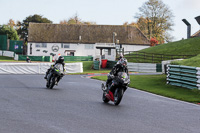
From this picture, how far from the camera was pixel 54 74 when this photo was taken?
18.5 metres

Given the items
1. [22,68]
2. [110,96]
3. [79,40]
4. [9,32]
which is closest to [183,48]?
[22,68]

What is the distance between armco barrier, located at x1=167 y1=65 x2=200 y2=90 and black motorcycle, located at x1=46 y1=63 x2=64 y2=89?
21.1 feet

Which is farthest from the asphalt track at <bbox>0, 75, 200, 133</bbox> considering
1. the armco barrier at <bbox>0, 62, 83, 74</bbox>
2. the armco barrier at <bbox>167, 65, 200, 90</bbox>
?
the armco barrier at <bbox>0, 62, 83, 74</bbox>

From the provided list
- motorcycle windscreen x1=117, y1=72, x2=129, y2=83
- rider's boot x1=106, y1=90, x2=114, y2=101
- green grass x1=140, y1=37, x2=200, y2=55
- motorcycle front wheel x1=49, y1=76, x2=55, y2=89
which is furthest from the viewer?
green grass x1=140, y1=37, x2=200, y2=55

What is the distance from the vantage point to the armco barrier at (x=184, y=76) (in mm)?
18359

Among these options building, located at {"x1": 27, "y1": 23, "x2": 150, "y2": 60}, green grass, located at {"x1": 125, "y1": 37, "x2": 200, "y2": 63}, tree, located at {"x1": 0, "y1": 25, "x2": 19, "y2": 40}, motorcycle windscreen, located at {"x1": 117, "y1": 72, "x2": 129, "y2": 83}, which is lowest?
motorcycle windscreen, located at {"x1": 117, "y1": 72, "x2": 129, "y2": 83}

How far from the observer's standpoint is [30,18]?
109438 millimetres

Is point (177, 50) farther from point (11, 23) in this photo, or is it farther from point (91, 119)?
point (11, 23)

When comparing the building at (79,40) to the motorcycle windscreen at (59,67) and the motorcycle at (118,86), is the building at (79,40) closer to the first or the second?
the motorcycle windscreen at (59,67)

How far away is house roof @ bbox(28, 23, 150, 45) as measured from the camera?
8669 centimetres

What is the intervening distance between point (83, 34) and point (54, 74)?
2756 inches

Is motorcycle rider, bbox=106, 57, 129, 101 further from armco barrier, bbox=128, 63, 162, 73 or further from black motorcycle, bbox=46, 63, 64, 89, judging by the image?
armco barrier, bbox=128, 63, 162, 73

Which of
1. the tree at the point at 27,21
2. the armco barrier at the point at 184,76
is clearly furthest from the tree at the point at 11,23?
the armco barrier at the point at 184,76

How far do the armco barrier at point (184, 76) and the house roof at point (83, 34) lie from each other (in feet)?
211
